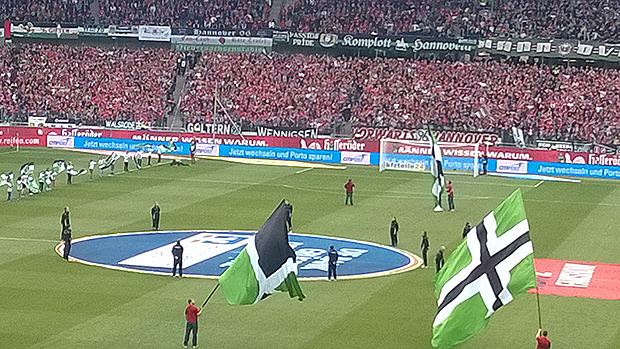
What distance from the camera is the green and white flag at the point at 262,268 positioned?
80.0 feet

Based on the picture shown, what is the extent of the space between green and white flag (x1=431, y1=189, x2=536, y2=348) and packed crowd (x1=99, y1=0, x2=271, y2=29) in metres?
60.7

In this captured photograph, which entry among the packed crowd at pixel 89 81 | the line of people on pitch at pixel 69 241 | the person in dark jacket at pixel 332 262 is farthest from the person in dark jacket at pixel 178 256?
the packed crowd at pixel 89 81

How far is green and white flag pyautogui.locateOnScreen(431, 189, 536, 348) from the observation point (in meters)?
20.9

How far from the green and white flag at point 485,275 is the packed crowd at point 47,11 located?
66.5 metres

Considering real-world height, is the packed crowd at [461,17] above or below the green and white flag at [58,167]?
above

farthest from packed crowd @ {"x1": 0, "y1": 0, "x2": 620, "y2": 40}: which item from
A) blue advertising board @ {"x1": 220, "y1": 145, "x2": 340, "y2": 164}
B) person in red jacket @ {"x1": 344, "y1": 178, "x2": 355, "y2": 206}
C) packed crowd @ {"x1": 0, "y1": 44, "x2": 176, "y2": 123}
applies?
person in red jacket @ {"x1": 344, "y1": 178, "x2": 355, "y2": 206}

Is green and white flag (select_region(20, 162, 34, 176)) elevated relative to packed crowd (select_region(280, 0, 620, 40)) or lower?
lower

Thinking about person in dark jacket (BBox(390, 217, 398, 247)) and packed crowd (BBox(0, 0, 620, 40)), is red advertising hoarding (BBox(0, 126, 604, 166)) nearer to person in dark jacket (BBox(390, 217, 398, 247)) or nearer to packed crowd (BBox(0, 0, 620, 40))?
packed crowd (BBox(0, 0, 620, 40))

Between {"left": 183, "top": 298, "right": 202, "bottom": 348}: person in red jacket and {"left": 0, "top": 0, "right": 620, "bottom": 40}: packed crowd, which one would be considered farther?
{"left": 0, "top": 0, "right": 620, "bottom": 40}: packed crowd

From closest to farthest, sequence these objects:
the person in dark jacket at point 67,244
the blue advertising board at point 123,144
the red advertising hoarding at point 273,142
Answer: the person in dark jacket at point 67,244 → the red advertising hoarding at point 273,142 → the blue advertising board at point 123,144

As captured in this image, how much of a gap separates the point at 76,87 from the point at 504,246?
6343cm

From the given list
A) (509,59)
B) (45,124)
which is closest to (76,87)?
(45,124)

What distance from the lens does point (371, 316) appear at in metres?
29.2

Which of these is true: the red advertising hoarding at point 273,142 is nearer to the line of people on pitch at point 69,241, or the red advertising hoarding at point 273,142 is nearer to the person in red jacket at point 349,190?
the person in red jacket at point 349,190
